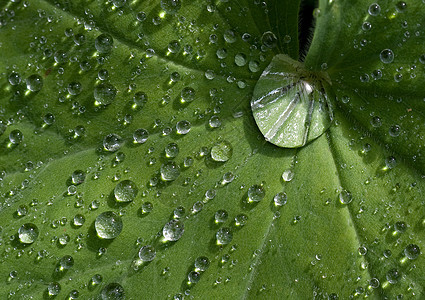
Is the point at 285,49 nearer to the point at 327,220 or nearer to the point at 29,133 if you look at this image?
the point at 327,220

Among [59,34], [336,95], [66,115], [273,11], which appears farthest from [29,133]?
[336,95]

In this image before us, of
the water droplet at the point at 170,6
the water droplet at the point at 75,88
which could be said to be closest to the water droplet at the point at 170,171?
the water droplet at the point at 75,88

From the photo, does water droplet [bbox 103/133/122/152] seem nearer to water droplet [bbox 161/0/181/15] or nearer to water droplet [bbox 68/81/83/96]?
water droplet [bbox 68/81/83/96]

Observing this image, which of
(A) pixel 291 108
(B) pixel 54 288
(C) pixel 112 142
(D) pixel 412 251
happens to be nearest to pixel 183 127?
(C) pixel 112 142

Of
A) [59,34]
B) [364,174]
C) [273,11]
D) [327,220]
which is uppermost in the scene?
[273,11]

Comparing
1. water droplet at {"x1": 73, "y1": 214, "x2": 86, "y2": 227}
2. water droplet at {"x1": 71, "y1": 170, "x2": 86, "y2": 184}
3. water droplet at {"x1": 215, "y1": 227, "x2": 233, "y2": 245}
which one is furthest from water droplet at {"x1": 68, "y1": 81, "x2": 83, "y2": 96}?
water droplet at {"x1": 215, "y1": 227, "x2": 233, "y2": 245}

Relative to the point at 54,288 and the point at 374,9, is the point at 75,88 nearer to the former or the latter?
the point at 54,288

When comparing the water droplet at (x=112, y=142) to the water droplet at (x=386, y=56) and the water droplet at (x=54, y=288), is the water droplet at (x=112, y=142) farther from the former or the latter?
the water droplet at (x=386, y=56)
